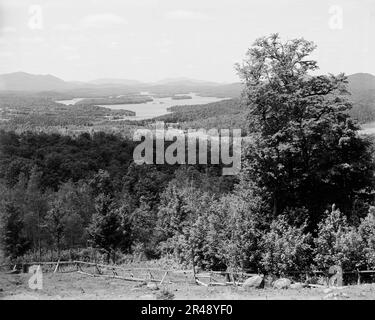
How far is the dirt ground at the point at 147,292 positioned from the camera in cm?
1404

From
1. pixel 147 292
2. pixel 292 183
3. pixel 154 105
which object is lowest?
pixel 147 292

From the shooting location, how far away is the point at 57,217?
37438 millimetres

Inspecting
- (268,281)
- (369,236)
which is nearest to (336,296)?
(268,281)

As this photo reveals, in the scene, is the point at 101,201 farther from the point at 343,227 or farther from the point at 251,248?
the point at 343,227

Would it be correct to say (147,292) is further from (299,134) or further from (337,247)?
(299,134)

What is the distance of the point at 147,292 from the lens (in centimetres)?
1527

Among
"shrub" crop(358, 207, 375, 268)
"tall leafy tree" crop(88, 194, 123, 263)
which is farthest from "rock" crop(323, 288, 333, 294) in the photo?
"tall leafy tree" crop(88, 194, 123, 263)

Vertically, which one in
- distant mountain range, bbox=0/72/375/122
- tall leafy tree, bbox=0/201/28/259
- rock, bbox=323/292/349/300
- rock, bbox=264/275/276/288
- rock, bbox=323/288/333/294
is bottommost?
tall leafy tree, bbox=0/201/28/259

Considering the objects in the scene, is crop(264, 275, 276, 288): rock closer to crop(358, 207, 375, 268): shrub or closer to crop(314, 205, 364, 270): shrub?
crop(314, 205, 364, 270): shrub

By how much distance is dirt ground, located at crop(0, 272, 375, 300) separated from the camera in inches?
553

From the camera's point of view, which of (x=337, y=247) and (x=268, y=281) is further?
(x=337, y=247)

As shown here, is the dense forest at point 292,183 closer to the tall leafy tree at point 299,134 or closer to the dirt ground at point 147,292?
the tall leafy tree at point 299,134

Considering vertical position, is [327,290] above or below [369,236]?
below

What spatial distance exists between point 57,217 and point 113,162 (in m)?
48.8
